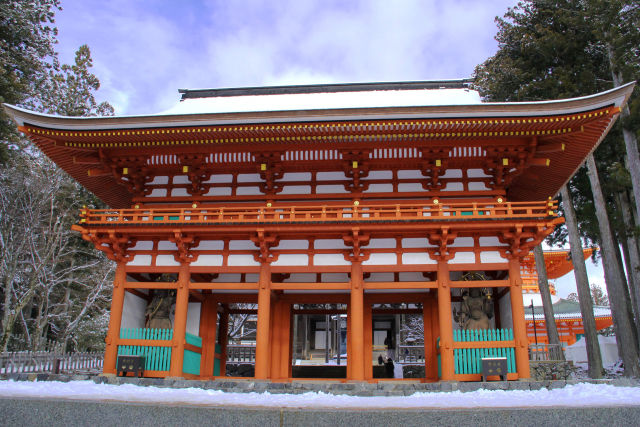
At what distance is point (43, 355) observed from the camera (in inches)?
551

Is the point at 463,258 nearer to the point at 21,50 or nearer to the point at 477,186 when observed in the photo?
the point at 477,186

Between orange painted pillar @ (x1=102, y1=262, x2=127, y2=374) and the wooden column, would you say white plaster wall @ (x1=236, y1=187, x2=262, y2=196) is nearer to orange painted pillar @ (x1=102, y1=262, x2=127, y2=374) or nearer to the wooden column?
the wooden column

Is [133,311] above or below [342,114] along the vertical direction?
below

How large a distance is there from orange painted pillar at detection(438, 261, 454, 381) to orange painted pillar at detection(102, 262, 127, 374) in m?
8.62

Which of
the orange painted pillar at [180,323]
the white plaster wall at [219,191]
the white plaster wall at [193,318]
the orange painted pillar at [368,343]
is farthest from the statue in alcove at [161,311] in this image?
the orange painted pillar at [368,343]

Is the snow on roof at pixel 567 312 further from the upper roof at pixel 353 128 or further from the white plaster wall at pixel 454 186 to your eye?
the white plaster wall at pixel 454 186

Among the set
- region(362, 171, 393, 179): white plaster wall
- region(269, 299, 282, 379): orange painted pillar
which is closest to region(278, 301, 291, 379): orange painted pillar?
region(269, 299, 282, 379): orange painted pillar

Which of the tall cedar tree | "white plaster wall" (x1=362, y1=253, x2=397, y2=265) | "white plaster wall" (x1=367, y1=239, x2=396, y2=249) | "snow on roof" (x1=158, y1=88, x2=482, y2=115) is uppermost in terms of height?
the tall cedar tree

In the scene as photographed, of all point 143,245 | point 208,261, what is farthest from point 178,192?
point 208,261

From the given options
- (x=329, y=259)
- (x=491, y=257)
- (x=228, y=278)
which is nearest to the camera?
(x=491, y=257)

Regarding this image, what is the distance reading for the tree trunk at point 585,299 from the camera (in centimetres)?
1656

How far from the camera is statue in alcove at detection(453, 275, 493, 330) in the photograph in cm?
1253

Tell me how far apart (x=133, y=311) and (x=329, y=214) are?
6448 mm

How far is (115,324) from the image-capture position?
1268cm
